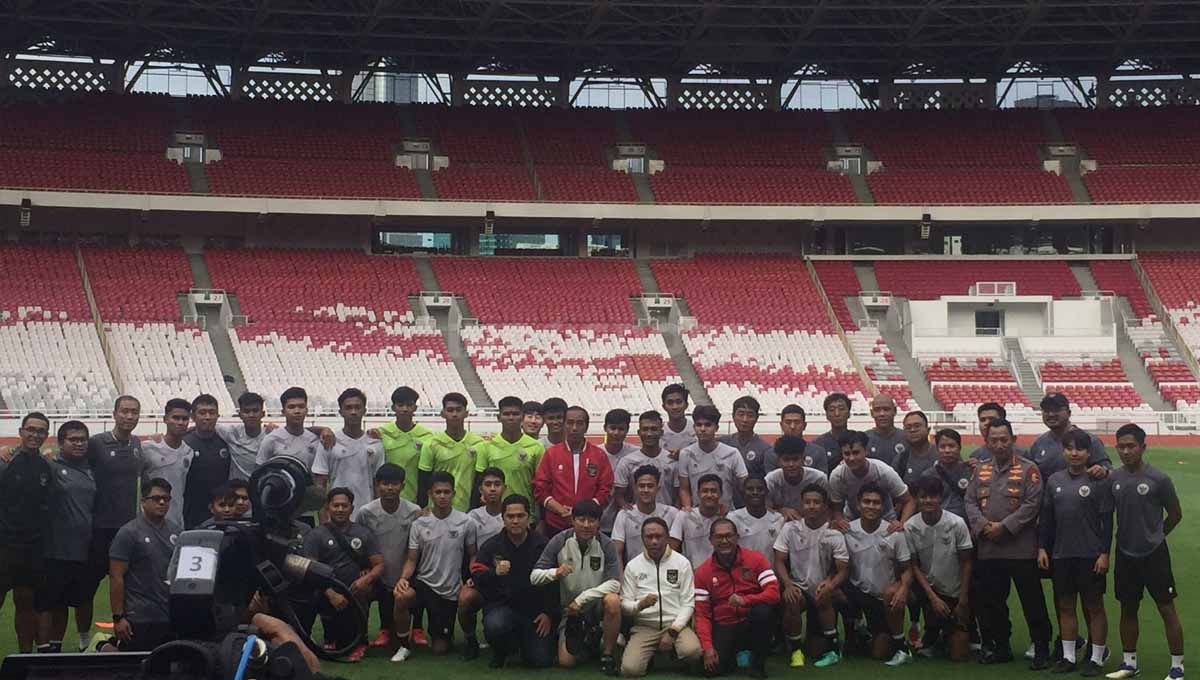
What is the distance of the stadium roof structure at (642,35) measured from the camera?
3844 centimetres

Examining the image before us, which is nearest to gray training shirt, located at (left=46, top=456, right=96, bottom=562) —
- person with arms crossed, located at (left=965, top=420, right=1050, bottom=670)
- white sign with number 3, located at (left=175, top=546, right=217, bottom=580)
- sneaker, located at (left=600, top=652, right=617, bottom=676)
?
sneaker, located at (left=600, top=652, right=617, bottom=676)

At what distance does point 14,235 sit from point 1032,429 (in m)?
28.2

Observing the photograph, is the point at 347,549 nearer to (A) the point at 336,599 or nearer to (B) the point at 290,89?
(A) the point at 336,599

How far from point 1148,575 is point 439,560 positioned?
501cm

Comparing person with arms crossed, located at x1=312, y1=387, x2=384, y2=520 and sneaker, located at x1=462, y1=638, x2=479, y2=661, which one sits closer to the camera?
sneaker, located at x1=462, y1=638, x2=479, y2=661

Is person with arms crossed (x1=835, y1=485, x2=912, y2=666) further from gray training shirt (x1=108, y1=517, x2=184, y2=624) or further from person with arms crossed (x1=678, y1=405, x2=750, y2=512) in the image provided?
gray training shirt (x1=108, y1=517, x2=184, y2=624)

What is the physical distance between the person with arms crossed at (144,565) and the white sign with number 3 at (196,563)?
3.52 m

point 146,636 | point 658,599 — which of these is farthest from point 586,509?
point 146,636

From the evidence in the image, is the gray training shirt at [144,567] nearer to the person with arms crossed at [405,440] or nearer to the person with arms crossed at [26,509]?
the person with arms crossed at [26,509]

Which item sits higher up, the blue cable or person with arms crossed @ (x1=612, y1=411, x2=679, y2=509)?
person with arms crossed @ (x1=612, y1=411, x2=679, y2=509)

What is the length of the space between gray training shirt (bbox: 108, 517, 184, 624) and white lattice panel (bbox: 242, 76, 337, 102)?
124 feet

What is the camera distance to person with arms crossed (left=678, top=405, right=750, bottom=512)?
11453 mm

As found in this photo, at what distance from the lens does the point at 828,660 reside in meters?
10.7

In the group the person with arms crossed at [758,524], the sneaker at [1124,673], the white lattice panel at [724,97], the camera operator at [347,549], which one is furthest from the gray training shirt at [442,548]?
the white lattice panel at [724,97]
